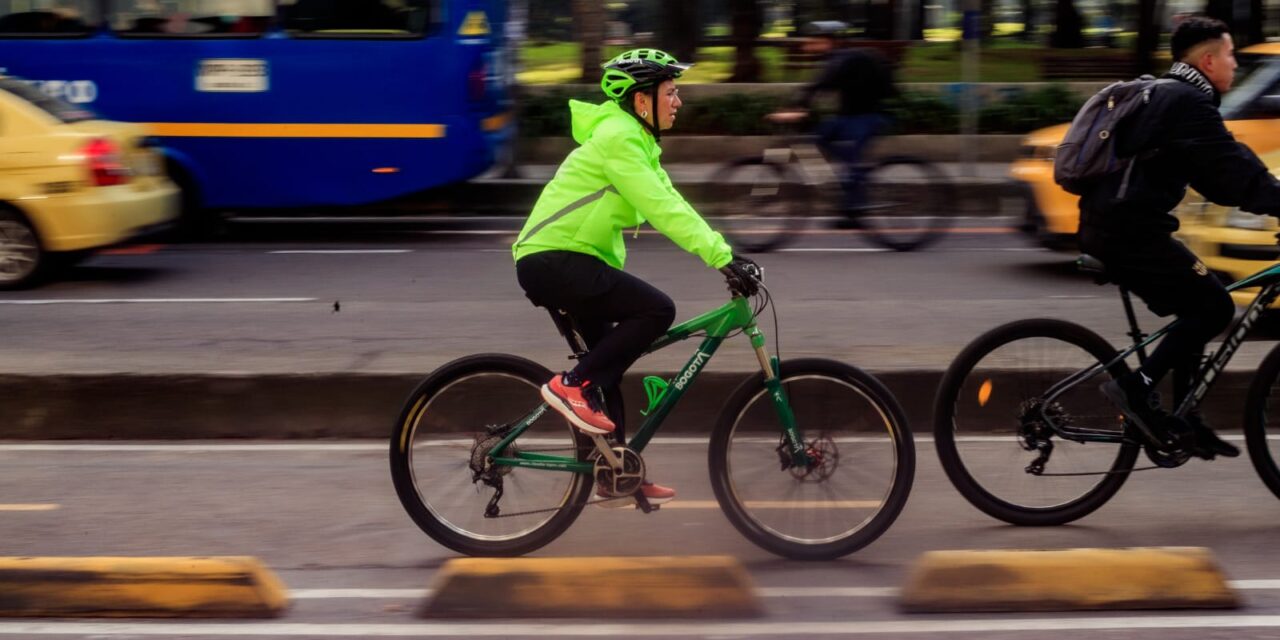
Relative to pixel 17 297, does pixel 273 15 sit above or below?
above

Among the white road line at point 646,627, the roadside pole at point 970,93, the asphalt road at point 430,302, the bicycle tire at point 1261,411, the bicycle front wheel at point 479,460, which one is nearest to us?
the white road line at point 646,627

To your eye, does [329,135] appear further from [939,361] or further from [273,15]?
[939,361]

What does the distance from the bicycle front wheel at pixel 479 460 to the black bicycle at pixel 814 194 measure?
23.3 ft

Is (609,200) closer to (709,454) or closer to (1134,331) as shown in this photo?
(709,454)

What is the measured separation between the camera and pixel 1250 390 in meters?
5.27

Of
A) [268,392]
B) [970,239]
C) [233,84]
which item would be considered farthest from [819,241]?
[268,392]

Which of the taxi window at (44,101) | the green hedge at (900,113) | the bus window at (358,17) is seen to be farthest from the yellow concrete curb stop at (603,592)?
the green hedge at (900,113)

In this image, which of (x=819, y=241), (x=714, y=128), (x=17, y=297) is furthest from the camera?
(x=714, y=128)

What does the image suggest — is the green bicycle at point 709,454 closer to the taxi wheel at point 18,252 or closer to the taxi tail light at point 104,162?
the taxi tail light at point 104,162

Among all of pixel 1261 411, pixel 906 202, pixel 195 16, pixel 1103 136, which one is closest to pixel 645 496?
pixel 1103 136

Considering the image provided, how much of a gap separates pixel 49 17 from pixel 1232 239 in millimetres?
9369

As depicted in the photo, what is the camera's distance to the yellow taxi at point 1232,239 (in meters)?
8.58

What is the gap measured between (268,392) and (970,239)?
7831mm

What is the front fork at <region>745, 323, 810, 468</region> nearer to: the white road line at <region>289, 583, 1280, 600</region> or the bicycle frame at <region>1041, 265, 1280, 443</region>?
the white road line at <region>289, 583, 1280, 600</region>
